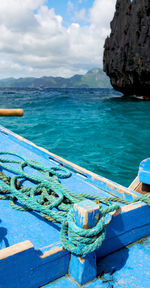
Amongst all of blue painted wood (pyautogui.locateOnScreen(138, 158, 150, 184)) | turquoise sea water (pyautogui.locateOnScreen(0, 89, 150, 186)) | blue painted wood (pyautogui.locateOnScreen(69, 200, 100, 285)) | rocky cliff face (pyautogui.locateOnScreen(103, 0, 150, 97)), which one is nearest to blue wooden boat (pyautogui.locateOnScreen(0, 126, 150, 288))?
blue painted wood (pyautogui.locateOnScreen(69, 200, 100, 285))

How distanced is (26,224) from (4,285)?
70 cm

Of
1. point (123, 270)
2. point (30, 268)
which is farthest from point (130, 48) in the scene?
point (30, 268)

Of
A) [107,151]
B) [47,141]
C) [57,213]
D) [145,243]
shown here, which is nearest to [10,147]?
[57,213]

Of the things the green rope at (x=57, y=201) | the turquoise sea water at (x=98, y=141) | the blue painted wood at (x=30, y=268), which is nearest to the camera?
the blue painted wood at (x=30, y=268)

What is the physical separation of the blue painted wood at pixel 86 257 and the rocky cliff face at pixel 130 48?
24.5 metres

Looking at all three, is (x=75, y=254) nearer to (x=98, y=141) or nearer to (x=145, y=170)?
(x=145, y=170)

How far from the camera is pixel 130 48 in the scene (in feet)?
81.7

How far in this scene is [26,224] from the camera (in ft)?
5.89

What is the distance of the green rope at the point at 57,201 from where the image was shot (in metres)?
1.19

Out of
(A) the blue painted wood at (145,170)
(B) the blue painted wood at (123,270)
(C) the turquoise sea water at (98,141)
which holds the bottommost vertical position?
(C) the turquoise sea water at (98,141)

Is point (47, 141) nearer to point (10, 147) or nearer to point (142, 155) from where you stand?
point (142, 155)

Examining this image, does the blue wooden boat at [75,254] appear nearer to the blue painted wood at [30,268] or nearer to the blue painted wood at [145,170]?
the blue painted wood at [30,268]

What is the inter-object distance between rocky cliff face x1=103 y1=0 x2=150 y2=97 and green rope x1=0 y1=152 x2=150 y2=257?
23.5m

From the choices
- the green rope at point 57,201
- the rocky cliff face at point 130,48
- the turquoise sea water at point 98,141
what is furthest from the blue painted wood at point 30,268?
the rocky cliff face at point 130,48
